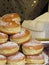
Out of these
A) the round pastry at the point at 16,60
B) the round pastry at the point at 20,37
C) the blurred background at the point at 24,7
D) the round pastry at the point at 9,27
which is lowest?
the blurred background at the point at 24,7

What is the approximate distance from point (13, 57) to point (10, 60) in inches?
0.7

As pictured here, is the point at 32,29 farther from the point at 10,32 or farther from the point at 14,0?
the point at 14,0

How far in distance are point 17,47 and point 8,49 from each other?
0.04m

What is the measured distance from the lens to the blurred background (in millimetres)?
1643

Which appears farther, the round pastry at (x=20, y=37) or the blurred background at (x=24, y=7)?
the blurred background at (x=24, y=7)

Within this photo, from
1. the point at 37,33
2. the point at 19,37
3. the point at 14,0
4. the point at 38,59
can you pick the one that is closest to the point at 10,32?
the point at 19,37

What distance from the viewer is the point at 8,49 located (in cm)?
79

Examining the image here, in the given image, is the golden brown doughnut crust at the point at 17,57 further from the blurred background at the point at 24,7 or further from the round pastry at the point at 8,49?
the blurred background at the point at 24,7

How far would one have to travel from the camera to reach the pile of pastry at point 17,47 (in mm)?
788

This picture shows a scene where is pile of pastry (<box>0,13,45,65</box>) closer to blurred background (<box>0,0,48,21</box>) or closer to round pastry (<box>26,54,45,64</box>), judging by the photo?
round pastry (<box>26,54,45,64</box>)

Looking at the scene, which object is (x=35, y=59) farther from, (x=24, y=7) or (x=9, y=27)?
(x=24, y=7)

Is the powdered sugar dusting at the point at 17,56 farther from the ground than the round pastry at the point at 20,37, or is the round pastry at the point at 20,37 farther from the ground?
the round pastry at the point at 20,37

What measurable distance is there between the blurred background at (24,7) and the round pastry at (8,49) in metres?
0.87

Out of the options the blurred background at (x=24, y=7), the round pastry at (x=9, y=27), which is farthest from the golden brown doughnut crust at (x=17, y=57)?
the blurred background at (x=24, y=7)
